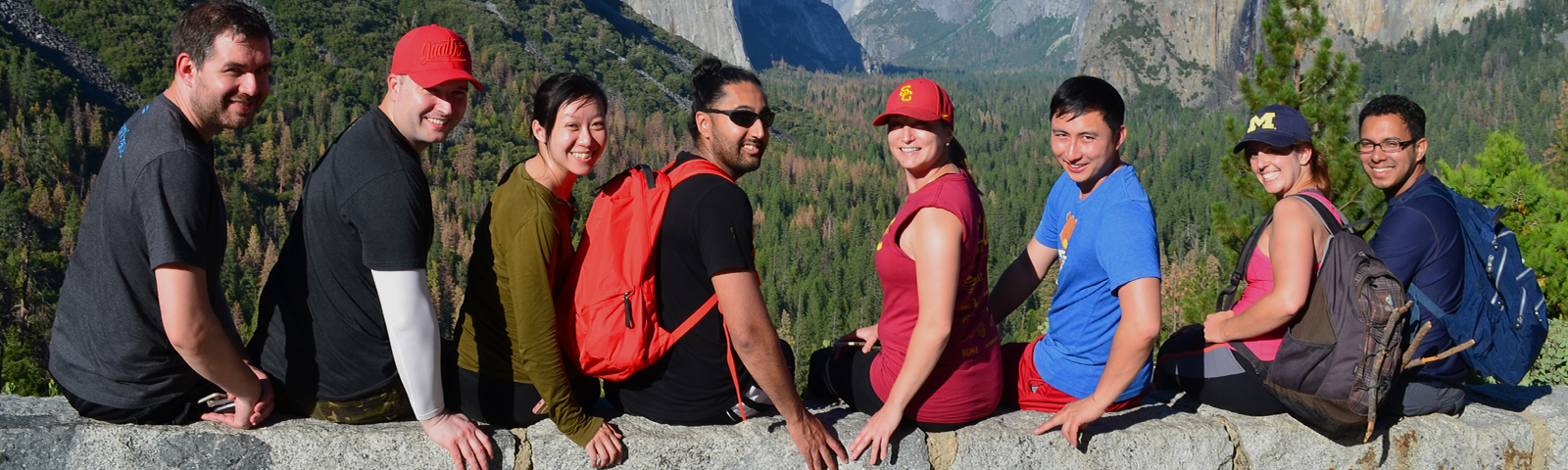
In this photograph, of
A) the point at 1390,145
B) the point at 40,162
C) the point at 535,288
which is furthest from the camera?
the point at 40,162

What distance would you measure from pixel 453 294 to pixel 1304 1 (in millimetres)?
61480

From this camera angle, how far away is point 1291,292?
3.74 metres

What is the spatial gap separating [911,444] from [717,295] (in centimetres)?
100

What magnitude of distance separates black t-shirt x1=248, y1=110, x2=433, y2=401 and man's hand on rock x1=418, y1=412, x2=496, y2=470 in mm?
310

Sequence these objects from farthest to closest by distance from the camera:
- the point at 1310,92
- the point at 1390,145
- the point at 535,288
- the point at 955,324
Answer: the point at 1310,92 → the point at 1390,145 → the point at 955,324 → the point at 535,288

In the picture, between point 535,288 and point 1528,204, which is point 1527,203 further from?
point 535,288

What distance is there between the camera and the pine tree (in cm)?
1620

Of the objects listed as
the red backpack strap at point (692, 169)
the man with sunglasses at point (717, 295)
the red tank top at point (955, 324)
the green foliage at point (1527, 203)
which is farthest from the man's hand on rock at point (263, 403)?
the green foliage at point (1527, 203)

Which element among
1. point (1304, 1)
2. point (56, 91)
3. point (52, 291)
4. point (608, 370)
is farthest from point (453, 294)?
point (608, 370)

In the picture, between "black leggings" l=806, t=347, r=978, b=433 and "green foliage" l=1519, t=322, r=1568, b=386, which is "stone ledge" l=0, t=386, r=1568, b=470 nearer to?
"black leggings" l=806, t=347, r=978, b=433

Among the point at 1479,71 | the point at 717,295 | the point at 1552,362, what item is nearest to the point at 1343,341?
the point at 717,295

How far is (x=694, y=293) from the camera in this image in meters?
3.57

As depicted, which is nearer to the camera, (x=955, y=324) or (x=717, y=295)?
(x=717, y=295)

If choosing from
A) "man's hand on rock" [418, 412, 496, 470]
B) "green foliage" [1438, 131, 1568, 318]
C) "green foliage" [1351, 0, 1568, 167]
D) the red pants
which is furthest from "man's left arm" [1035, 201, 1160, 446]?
"green foliage" [1351, 0, 1568, 167]
